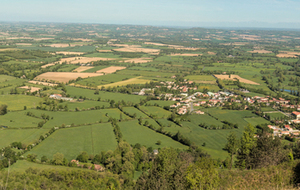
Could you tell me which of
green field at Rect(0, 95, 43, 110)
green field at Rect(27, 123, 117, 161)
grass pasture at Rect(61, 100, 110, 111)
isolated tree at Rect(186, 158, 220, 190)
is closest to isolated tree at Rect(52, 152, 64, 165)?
green field at Rect(27, 123, 117, 161)

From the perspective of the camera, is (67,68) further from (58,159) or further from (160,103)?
(58,159)

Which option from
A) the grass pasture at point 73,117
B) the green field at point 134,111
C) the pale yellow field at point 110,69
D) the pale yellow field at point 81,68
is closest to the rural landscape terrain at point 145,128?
the grass pasture at point 73,117

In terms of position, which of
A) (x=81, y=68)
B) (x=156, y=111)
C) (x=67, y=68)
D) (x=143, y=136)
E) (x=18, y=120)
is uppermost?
(x=67, y=68)

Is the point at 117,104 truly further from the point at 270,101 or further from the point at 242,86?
the point at 242,86

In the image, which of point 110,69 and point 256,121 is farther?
point 110,69

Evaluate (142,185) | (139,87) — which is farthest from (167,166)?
(139,87)

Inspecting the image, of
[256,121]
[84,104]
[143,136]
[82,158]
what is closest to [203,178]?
[82,158]
